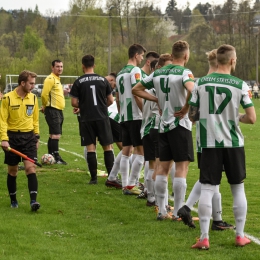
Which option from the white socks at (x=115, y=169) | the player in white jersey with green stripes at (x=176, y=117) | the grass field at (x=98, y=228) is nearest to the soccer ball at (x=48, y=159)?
the grass field at (x=98, y=228)

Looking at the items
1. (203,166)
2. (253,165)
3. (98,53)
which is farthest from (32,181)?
(98,53)

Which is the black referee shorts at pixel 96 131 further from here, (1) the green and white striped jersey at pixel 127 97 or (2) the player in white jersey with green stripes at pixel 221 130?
(2) the player in white jersey with green stripes at pixel 221 130

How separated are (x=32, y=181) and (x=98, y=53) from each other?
223 ft

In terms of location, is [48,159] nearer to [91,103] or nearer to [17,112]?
[91,103]

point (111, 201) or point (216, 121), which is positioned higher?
point (216, 121)

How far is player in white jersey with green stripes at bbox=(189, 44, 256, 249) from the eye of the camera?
6.98 metres

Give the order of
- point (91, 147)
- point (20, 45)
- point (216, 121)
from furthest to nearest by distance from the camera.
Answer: point (20, 45) → point (91, 147) → point (216, 121)

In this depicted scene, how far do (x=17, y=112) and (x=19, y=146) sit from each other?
475mm

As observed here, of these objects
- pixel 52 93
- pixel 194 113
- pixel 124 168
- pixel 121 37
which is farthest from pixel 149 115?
pixel 121 37

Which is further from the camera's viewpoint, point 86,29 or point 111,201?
point 86,29

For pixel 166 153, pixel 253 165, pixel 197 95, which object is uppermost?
pixel 197 95

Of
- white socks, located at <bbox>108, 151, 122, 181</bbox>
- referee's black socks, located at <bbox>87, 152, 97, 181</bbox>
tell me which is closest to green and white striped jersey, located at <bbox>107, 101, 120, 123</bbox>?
referee's black socks, located at <bbox>87, 152, 97, 181</bbox>

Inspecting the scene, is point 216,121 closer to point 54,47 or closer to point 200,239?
point 200,239

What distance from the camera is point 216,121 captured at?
7.05 meters
